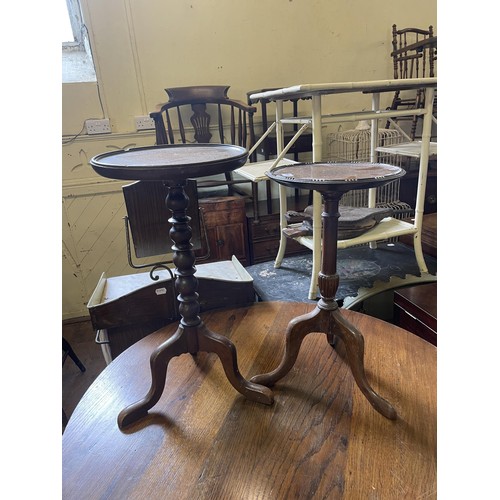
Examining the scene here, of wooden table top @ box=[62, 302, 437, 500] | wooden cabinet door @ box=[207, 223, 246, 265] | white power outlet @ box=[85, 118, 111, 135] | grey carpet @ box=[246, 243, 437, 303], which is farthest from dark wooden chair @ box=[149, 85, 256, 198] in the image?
wooden table top @ box=[62, 302, 437, 500]

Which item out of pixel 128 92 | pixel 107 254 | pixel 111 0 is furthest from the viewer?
pixel 107 254

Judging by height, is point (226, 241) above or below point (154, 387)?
below

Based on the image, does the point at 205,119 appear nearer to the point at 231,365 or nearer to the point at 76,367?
the point at 76,367

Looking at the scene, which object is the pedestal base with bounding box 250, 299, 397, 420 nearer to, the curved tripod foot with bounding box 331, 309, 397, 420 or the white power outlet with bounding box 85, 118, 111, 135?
the curved tripod foot with bounding box 331, 309, 397, 420

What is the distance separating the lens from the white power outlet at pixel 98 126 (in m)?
2.26

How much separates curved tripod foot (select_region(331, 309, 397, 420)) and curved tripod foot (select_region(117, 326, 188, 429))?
0.38 m

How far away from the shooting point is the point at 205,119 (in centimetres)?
226

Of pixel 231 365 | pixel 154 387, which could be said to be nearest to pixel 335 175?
pixel 231 365

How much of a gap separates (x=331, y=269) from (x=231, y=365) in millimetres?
317

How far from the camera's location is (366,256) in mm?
1863

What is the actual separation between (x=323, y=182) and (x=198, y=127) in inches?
65.9

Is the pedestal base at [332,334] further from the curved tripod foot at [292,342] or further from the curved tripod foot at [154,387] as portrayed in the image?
the curved tripod foot at [154,387]
